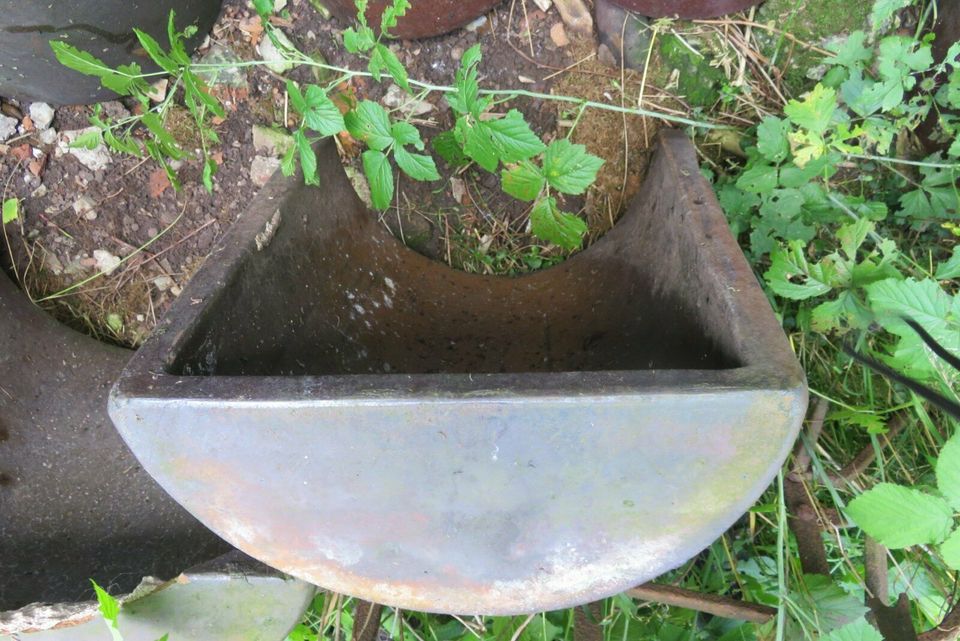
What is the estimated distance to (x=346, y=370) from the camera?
3.94ft

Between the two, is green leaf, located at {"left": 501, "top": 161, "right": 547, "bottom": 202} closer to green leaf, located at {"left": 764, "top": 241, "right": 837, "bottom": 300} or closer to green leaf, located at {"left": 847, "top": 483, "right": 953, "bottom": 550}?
green leaf, located at {"left": 764, "top": 241, "right": 837, "bottom": 300}

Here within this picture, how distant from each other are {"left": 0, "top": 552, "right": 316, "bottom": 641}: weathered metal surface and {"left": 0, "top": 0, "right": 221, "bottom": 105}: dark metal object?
41.0 inches

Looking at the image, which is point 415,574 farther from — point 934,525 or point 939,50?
point 939,50

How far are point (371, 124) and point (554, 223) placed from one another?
382 mm

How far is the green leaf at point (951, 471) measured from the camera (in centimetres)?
93

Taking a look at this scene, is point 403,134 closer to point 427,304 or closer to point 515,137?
point 515,137

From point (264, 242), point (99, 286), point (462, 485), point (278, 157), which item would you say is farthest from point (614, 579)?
point (99, 286)

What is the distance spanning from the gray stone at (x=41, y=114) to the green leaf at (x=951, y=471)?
6.40ft

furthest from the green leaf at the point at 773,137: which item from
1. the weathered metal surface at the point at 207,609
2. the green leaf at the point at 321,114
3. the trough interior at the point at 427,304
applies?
the weathered metal surface at the point at 207,609

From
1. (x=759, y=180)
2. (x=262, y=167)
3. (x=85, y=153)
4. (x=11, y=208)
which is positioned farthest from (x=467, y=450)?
(x=11, y=208)

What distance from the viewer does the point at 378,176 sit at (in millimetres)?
1086

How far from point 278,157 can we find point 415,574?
1.12 metres

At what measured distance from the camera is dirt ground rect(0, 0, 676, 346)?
144 cm

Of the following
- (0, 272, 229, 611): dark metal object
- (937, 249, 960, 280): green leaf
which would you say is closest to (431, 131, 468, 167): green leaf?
(937, 249, 960, 280): green leaf
